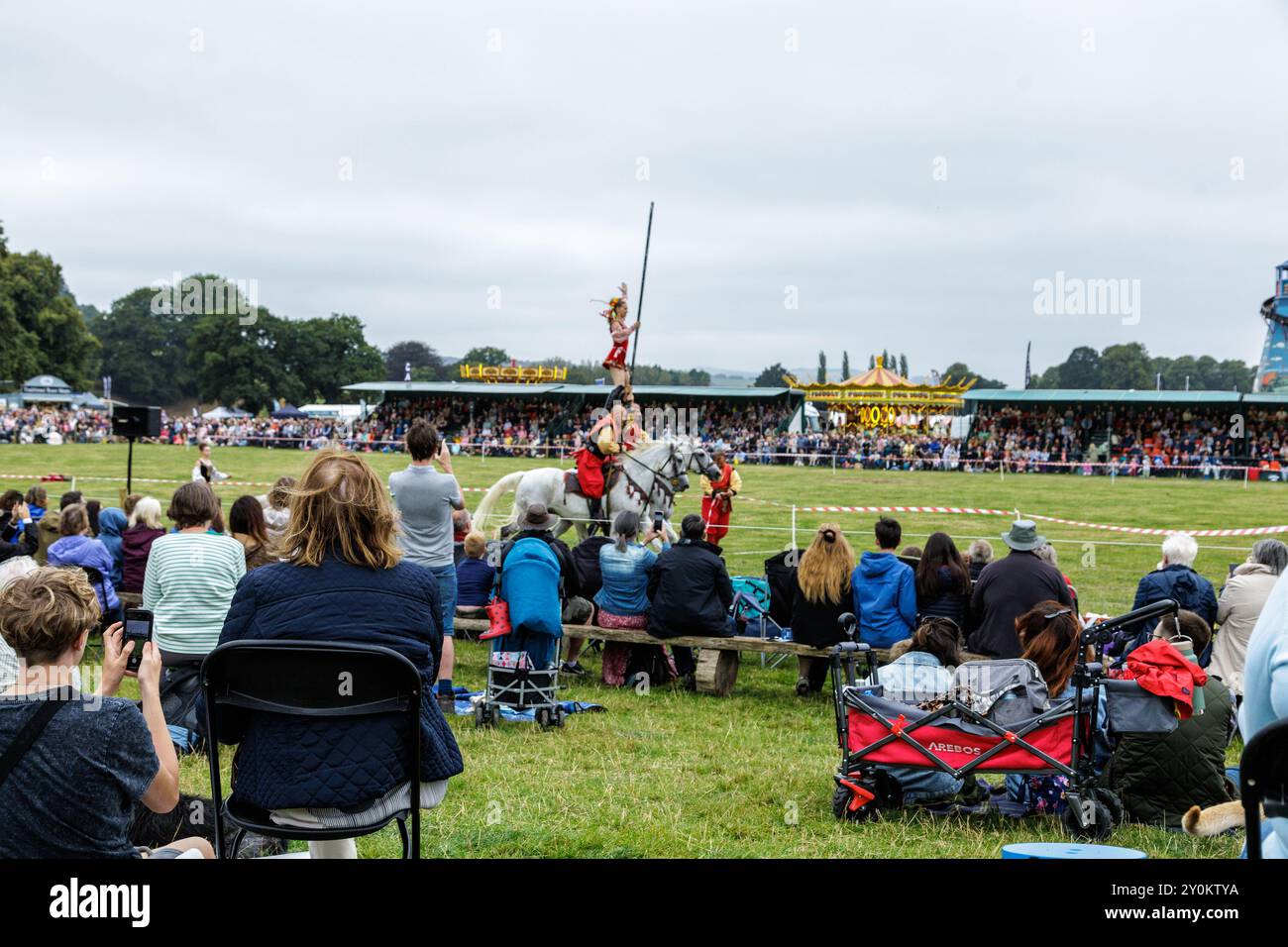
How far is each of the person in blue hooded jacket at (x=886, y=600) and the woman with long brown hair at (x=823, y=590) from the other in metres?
0.20

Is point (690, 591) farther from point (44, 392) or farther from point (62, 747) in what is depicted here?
point (44, 392)

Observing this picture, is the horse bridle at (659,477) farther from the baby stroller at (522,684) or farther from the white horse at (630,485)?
the baby stroller at (522,684)

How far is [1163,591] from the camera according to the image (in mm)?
7949

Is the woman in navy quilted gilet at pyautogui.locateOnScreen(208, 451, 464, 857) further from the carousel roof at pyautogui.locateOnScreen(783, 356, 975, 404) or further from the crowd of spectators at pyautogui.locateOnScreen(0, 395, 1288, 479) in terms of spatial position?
the carousel roof at pyautogui.locateOnScreen(783, 356, 975, 404)

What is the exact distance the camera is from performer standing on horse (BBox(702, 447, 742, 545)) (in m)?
15.4

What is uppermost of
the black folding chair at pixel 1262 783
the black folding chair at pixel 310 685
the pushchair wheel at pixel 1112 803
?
the black folding chair at pixel 1262 783

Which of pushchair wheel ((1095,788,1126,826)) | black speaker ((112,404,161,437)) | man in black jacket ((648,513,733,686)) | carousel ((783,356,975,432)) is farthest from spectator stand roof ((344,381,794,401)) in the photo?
pushchair wheel ((1095,788,1126,826))

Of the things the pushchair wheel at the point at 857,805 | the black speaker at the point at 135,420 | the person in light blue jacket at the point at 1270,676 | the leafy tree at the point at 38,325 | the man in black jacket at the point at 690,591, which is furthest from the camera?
the leafy tree at the point at 38,325

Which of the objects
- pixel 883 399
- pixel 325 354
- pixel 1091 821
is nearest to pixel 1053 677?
pixel 1091 821

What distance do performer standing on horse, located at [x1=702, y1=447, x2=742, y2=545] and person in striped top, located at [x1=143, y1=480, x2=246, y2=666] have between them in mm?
9265

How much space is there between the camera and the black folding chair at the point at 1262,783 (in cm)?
197

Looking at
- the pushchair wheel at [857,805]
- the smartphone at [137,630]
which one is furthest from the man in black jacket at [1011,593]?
the smartphone at [137,630]
